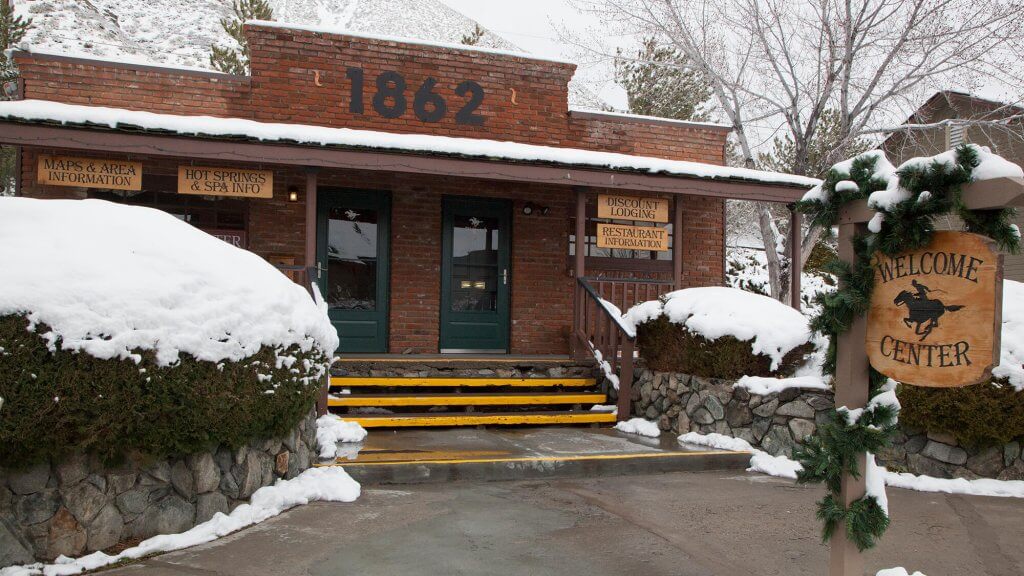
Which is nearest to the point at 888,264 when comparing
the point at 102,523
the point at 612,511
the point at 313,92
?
the point at 612,511

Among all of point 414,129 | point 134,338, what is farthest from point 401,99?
point 134,338

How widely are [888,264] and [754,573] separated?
1729 millimetres

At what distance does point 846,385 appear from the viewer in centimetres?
338

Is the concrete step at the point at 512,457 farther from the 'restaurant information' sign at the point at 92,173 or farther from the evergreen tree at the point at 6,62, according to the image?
the evergreen tree at the point at 6,62

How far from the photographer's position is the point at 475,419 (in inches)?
297

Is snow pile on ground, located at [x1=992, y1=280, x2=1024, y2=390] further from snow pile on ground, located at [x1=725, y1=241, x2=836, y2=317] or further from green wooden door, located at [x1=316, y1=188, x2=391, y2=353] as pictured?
snow pile on ground, located at [x1=725, y1=241, x2=836, y2=317]

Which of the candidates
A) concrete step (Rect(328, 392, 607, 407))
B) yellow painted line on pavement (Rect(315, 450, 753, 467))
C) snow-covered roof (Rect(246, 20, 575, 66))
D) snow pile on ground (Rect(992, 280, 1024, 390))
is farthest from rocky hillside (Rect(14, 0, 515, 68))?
yellow painted line on pavement (Rect(315, 450, 753, 467))

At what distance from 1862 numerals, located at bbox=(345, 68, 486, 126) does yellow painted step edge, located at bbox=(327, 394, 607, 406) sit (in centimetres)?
434

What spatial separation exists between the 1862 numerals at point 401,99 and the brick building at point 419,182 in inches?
0.8

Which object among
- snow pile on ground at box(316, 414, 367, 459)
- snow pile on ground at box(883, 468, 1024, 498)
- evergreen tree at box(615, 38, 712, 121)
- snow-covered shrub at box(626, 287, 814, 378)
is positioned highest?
evergreen tree at box(615, 38, 712, 121)

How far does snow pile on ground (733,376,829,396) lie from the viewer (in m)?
6.62

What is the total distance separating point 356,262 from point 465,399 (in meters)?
3.08

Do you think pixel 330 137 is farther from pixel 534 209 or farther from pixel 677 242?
pixel 677 242

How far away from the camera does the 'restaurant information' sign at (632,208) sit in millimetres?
9844
